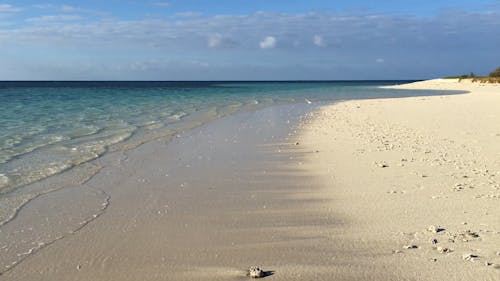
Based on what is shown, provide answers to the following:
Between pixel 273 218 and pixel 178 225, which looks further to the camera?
pixel 273 218

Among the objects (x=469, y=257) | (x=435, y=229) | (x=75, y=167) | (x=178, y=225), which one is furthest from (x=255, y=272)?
(x=75, y=167)

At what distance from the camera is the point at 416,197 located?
25.7 feet

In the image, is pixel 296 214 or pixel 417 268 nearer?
pixel 417 268

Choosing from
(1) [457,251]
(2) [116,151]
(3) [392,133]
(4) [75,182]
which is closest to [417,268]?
(1) [457,251]

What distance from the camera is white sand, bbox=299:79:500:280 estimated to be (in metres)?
5.19

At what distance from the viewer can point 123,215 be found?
7.39 m

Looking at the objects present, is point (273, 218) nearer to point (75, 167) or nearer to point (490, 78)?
point (75, 167)

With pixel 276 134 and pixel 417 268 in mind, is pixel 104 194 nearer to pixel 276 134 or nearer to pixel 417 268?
pixel 417 268

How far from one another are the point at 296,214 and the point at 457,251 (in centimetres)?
245

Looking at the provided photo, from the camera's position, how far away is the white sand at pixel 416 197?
5.19m

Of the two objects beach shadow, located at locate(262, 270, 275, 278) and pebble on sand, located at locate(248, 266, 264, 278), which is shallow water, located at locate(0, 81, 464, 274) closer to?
pebble on sand, located at locate(248, 266, 264, 278)

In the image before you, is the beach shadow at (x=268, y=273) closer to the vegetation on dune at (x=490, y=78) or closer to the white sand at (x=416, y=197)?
the white sand at (x=416, y=197)

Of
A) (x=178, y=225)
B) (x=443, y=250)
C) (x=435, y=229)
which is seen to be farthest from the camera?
(x=178, y=225)

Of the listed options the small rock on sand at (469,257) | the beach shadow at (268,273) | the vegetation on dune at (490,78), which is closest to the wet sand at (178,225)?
the beach shadow at (268,273)
